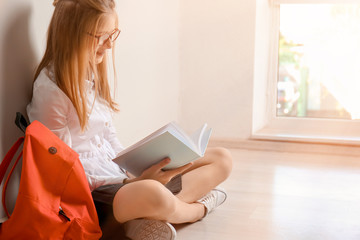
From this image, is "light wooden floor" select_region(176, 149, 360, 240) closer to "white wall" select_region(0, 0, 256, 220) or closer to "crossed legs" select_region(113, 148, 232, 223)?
"crossed legs" select_region(113, 148, 232, 223)

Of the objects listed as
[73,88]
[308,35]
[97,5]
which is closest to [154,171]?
[73,88]

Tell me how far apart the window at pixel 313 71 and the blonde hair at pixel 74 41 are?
4.96ft

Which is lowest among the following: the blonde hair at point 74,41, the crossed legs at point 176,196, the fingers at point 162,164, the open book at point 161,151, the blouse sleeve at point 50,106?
the crossed legs at point 176,196

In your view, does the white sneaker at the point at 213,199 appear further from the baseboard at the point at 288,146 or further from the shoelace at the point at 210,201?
the baseboard at the point at 288,146

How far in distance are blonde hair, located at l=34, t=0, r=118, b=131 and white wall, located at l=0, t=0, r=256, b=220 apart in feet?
2.20

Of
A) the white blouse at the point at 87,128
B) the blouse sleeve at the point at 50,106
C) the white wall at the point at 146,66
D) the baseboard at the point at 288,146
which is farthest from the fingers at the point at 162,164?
the baseboard at the point at 288,146

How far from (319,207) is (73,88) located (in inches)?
38.9

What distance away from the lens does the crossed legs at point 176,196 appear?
4.21 feet

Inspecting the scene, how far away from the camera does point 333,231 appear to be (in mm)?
1508

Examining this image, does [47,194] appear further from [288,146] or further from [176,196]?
[288,146]

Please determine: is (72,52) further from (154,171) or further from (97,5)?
(154,171)

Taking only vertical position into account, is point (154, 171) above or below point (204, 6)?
below

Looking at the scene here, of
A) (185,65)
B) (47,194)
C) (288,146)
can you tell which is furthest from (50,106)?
(288,146)

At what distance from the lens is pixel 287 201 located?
71.1 inches
